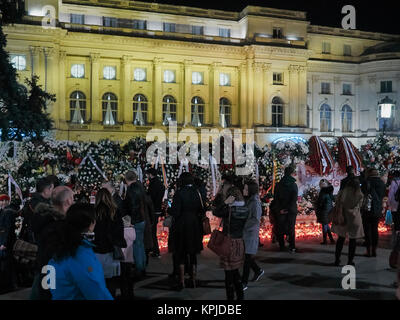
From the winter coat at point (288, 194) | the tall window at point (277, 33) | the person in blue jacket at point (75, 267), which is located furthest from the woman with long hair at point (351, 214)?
the tall window at point (277, 33)

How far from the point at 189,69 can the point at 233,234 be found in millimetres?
40835

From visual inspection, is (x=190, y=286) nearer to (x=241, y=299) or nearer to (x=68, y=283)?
(x=241, y=299)

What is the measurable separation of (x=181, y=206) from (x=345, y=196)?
3434 mm

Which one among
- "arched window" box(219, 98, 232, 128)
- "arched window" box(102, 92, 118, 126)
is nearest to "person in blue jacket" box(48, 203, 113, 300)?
"arched window" box(102, 92, 118, 126)

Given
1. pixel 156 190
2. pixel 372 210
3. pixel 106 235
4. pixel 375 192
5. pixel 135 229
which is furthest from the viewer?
pixel 375 192

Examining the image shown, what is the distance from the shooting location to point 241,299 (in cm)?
684

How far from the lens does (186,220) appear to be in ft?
26.9

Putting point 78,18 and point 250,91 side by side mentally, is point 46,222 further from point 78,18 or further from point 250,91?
point 250,91

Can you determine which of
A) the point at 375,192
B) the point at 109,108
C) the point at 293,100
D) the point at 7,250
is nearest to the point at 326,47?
the point at 293,100

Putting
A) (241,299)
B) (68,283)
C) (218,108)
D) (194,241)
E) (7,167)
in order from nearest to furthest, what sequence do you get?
(68,283) → (241,299) → (194,241) → (7,167) → (218,108)

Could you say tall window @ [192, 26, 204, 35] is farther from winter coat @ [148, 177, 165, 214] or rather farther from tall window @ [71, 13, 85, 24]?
winter coat @ [148, 177, 165, 214]

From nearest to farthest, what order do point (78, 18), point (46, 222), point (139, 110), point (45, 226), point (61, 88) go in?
1. point (45, 226)
2. point (46, 222)
3. point (61, 88)
4. point (78, 18)
5. point (139, 110)

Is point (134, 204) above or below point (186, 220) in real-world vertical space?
above

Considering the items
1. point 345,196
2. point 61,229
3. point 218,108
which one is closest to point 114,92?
point 218,108
